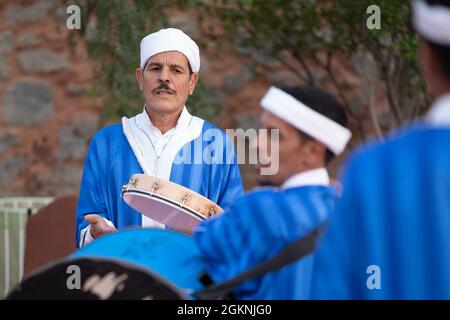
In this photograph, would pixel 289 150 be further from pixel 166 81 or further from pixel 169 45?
pixel 169 45

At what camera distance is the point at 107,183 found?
4094 millimetres

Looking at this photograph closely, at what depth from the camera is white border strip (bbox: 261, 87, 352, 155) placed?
2.80 metres

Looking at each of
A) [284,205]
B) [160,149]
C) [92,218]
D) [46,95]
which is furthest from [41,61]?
[284,205]

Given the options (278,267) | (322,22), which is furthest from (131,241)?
(322,22)

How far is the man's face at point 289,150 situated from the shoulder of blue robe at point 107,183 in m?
1.34

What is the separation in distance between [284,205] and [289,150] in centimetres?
21

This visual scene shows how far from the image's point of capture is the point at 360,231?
181 cm

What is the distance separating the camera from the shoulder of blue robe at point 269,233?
2633 millimetres

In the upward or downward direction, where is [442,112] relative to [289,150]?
downward

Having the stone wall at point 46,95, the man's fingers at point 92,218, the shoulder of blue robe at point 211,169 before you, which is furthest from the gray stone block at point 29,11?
the man's fingers at point 92,218

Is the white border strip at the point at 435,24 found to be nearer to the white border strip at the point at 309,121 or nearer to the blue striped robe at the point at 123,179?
the white border strip at the point at 309,121

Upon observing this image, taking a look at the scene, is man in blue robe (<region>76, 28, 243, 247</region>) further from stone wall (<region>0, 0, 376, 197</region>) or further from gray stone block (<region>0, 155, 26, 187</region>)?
gray stone block (<region>0, 155, 26, 187</region>)

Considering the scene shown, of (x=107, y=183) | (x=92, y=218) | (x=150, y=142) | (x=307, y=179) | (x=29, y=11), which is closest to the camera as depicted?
(x=307, y=179)
